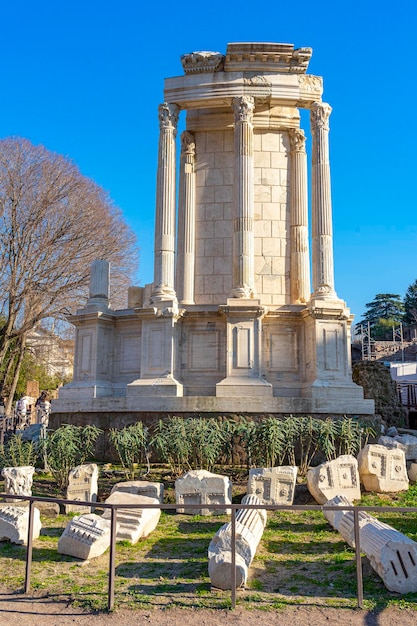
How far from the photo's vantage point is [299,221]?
17.0 m

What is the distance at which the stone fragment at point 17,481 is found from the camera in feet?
35.3

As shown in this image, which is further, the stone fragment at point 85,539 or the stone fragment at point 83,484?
the stone fragment at point 83,484

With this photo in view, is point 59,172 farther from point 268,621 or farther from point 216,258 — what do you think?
point 268,621

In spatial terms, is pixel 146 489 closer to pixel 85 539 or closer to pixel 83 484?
pixel 83 484

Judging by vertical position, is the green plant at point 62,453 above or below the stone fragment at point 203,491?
above

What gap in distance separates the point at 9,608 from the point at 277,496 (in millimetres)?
4823

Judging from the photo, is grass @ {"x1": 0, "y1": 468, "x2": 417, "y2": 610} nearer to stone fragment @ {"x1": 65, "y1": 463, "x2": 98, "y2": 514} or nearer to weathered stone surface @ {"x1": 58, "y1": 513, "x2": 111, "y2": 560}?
weathered stone surface @ {"x1": 58, "y1": 513, "x2": 111, "y2": 560}

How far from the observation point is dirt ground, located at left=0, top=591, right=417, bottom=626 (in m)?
5.91

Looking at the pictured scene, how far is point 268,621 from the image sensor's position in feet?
19.4

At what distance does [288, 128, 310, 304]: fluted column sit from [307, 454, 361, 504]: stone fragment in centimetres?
664

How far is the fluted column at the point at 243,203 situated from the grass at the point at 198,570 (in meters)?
6.74

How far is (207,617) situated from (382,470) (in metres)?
A: 5.83

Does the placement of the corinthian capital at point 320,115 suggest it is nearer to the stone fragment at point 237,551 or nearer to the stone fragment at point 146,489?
the stone fragment at point 146,489

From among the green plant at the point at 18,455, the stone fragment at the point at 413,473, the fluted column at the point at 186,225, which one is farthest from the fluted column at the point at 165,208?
the stone fragment at the point at 413,473
